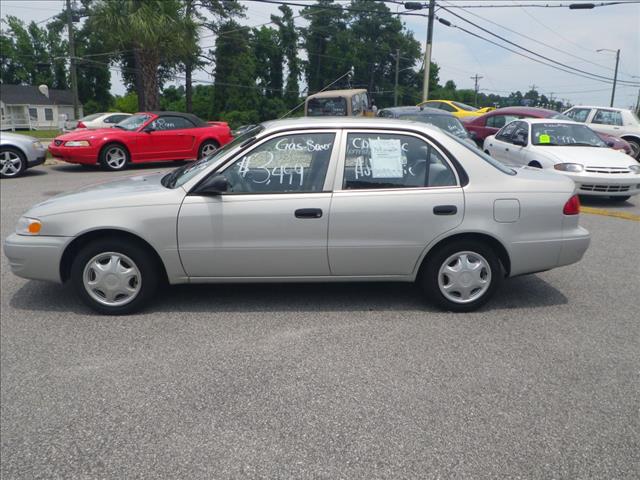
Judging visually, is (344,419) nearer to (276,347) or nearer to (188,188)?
(276,347)

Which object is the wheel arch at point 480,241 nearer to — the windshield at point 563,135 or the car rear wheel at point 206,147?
the windshield at point 563,135

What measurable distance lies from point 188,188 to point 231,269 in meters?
0.74

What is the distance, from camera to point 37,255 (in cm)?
438

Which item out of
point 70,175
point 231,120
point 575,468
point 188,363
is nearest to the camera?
point 575,468

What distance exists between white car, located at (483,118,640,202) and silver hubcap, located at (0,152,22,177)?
1077 cm

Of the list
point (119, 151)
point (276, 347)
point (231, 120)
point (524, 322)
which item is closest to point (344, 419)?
point (276, 347)

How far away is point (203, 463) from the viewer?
2.67 m

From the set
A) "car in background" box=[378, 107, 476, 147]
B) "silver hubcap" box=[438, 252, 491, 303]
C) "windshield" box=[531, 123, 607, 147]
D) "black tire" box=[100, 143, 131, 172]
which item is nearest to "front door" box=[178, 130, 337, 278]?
"silver hubcap" box=[438, 252, 491, 303]

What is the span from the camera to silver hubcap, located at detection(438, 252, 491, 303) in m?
4.41

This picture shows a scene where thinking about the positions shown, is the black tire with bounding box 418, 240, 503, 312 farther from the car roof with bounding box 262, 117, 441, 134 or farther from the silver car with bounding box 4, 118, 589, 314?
the car roof with bounding box 262, 117, 441, 134

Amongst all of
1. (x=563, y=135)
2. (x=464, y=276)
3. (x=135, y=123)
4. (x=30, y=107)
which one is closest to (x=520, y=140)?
(x=563, y=135)

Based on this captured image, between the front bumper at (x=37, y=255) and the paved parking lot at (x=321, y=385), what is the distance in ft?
1.21

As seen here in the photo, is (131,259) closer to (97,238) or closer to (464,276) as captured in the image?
(97,238)

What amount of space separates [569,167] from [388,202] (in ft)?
19.7
